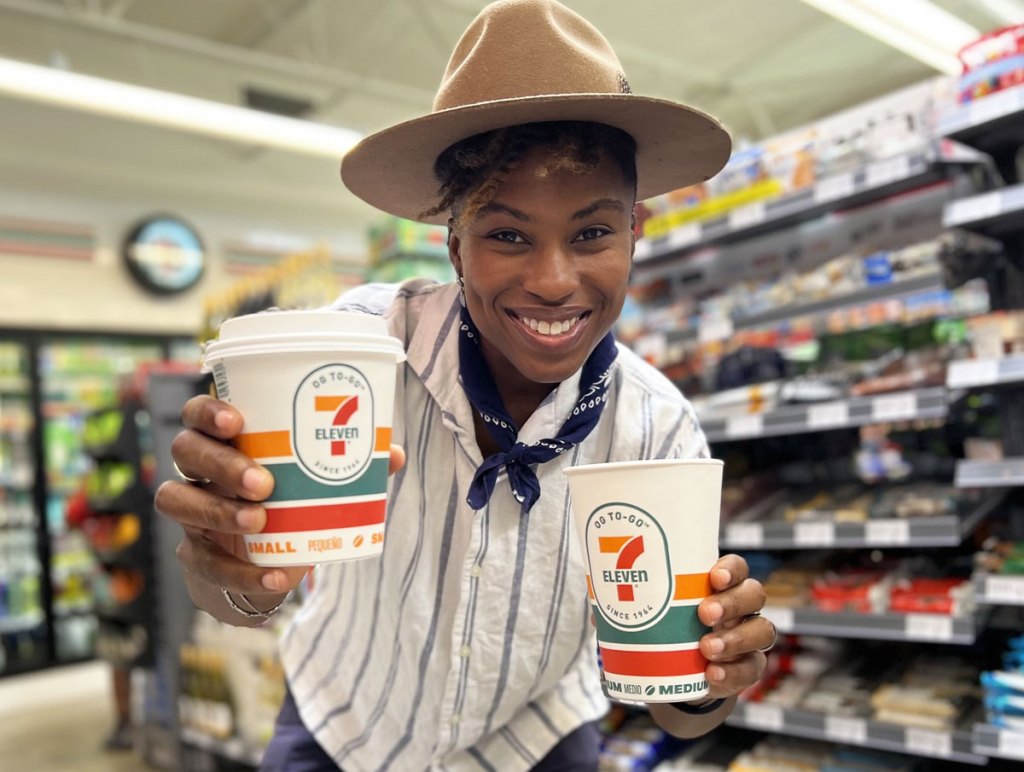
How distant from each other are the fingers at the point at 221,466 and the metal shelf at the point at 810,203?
7.55 ft

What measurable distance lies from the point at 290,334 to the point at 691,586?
1.76 feet

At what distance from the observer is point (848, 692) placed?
2.65m

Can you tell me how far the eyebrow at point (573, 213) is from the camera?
109cm

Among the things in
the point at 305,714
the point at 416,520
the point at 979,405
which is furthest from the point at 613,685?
the point at 979,405

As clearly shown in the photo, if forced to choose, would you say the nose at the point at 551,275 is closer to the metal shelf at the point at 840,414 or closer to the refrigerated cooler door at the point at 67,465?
the metal shelf at the point at 840,414

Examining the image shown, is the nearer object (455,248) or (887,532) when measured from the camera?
(455,248)

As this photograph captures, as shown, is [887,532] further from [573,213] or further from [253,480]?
[253,480]

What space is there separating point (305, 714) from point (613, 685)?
671mm

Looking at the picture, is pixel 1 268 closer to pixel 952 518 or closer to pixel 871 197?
pixel 871 197

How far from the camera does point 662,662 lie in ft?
3.19

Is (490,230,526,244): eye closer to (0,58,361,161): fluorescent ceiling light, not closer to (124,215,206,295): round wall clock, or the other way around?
(0,58,361,161): fluorescent ceiling light

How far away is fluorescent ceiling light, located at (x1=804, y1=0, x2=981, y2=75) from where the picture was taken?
3.68 m

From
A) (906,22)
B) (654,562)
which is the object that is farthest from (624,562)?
(906,22)

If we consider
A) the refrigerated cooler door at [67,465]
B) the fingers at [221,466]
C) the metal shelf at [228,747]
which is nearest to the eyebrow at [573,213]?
the fingers at [221,466]
